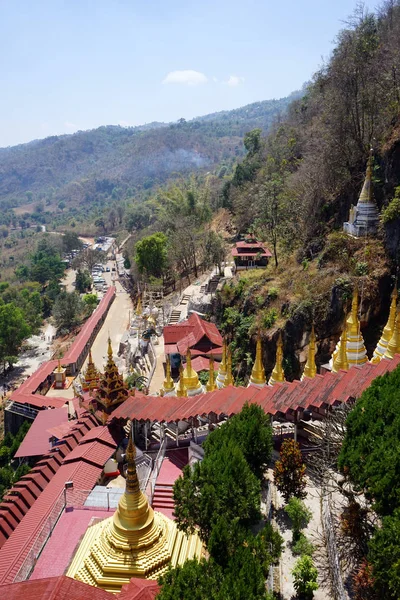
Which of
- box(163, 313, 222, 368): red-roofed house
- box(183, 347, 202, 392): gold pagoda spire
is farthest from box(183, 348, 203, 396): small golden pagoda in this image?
box(163, 313, 222, 368): red-roofed house

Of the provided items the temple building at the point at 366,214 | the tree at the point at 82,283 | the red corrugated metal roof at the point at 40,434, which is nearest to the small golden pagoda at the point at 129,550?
the red corrugated metal roof at the point at 40,434

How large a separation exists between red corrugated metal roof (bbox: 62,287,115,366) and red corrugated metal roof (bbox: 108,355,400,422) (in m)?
29.0

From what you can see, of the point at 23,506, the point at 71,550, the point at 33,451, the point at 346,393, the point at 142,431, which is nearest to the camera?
the point at 71,550

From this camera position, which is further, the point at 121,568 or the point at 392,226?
the point at 392,226

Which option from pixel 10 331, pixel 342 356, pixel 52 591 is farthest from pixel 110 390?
pixel 10 331

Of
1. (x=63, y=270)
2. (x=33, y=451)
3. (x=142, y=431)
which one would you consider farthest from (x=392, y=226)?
(x=63, y=270)

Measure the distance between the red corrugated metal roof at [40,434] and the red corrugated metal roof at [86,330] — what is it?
14.7 meters

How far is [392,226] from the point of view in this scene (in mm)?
27906

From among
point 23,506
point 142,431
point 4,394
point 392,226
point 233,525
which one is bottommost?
point 4,394

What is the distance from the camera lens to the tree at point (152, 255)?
60.2 metres

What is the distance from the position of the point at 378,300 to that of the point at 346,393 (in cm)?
1354

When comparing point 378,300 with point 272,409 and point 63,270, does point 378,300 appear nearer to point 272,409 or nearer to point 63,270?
point 272,409

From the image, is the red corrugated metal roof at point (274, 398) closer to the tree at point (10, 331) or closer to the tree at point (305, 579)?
the tree at point (305, 579)

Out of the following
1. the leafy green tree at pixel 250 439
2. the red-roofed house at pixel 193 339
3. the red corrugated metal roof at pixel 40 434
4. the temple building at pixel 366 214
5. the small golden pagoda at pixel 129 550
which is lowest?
the red corrugated metal roof at pixel 40 434
